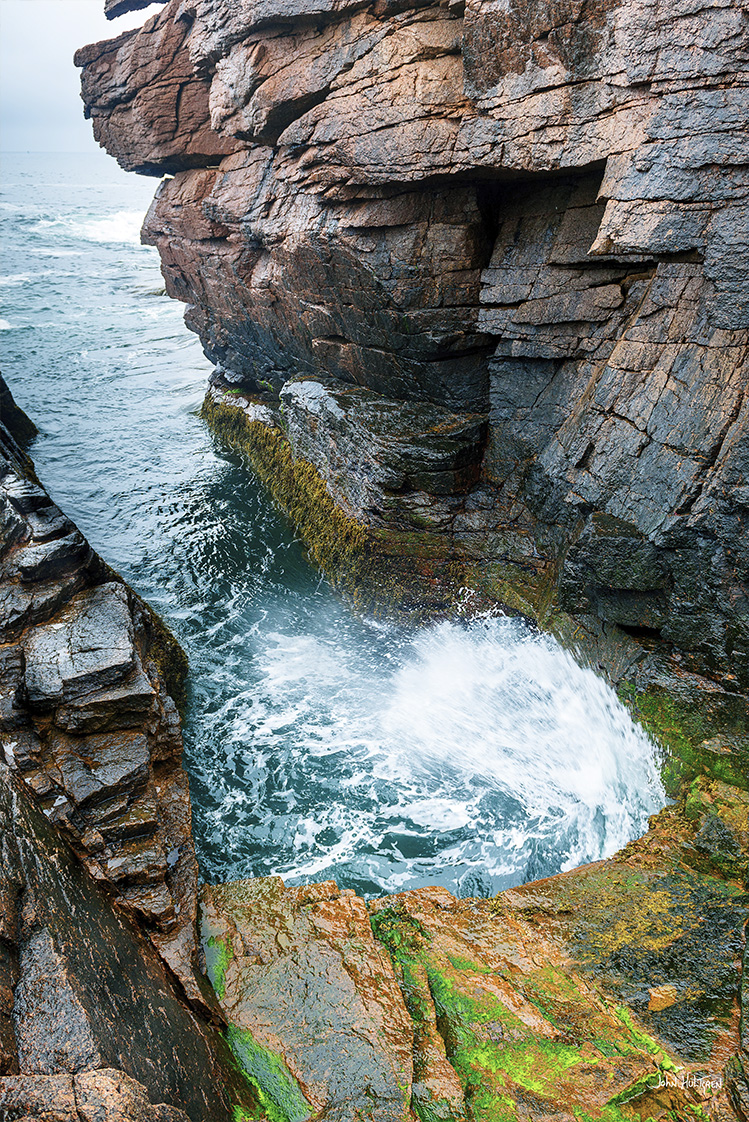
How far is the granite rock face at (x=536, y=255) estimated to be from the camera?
877 cm

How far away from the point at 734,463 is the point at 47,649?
Result: 32.0 ft

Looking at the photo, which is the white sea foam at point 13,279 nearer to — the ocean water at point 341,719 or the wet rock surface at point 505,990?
the ocean water at point 341,719

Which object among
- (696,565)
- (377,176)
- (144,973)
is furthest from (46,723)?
(377,176)

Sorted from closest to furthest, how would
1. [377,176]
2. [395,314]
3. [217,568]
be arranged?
[377,176] < [395,314] < [217,568]

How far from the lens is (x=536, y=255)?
11.7 meters

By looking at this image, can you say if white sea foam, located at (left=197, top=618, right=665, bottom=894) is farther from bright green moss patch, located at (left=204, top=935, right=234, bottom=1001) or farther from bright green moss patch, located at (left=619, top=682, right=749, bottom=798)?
bright green moss patch, located at (left=204, top=935, right=234, bottom=1001)

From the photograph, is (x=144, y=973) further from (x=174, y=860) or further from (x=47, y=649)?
(x=47, y=649)

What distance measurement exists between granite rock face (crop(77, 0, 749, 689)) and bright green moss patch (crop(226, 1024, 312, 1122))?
7.25 m

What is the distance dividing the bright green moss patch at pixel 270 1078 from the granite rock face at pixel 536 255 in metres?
7.25

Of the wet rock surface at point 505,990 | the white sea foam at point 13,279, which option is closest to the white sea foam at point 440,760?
the wet rock surface at point 505,990

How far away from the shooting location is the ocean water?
9695mm

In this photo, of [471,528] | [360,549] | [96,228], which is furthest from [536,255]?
[96,228]

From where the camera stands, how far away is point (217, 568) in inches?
656

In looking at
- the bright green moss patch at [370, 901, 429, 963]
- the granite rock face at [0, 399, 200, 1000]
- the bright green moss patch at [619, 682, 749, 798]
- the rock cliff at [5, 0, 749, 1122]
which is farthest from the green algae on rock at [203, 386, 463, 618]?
the bright green moss patch at [370, 901, 429, 963]
